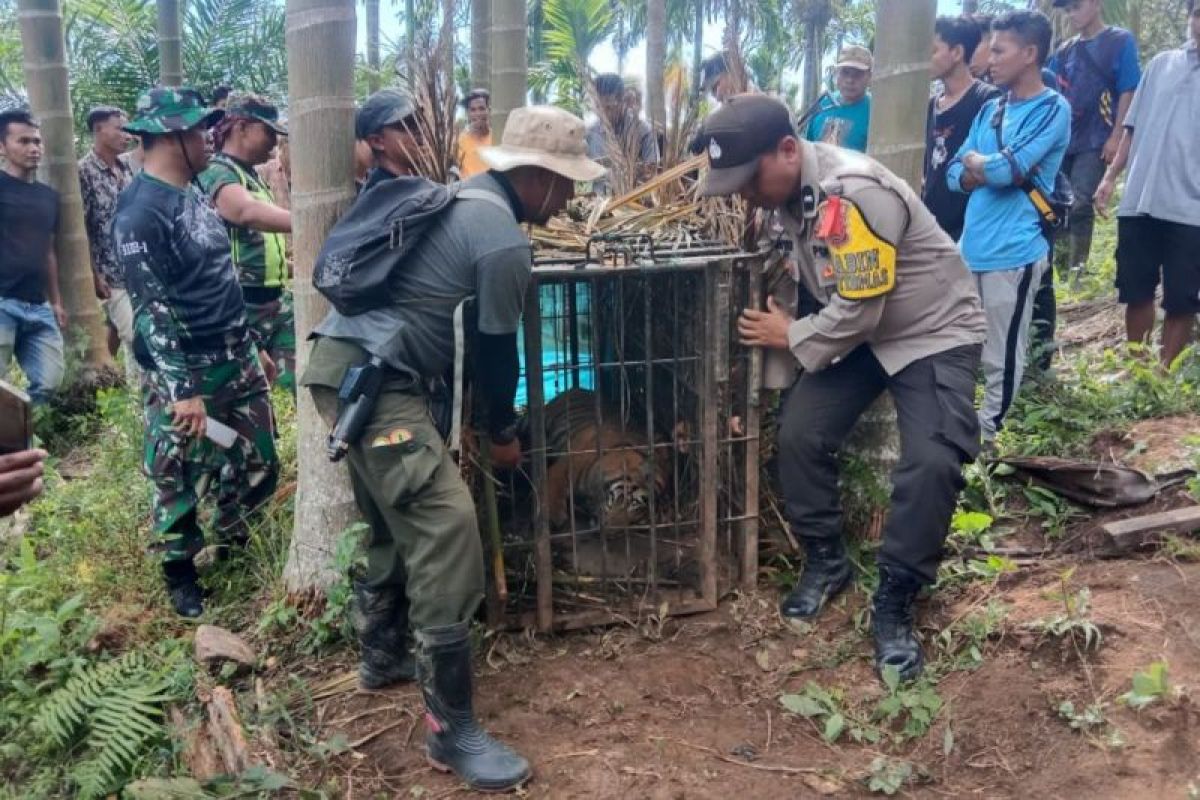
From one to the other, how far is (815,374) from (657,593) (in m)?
1.06

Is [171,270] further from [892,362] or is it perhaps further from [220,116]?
[892,362]

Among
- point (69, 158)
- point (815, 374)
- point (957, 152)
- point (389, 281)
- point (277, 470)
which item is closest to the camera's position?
point (389, 281)

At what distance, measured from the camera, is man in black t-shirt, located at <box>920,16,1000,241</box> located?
196 inches

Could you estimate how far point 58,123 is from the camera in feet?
21.1

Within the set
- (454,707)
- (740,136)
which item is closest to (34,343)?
(454,707)

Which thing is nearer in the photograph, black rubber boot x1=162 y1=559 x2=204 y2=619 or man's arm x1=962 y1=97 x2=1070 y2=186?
black rubber boot x1=162 y1=559 x2=204 y2=619

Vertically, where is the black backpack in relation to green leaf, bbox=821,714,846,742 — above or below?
above

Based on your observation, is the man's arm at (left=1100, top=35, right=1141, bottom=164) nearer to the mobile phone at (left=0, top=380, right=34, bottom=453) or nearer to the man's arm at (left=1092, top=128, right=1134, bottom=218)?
the man's arm at (left=1092, top=128, right=1134, bottom=218)

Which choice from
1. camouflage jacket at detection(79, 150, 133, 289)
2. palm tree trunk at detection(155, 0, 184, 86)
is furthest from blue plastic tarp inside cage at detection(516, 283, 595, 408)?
palm tree trunk at detection(155, 0, 184, 86)

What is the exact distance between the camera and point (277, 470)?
4371mm

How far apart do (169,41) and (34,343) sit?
332cm

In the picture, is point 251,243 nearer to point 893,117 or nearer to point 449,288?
point 449,288

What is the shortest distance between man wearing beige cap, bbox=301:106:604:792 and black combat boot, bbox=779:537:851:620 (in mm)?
1275

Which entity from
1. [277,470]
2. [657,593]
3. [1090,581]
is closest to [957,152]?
[1090,581]
